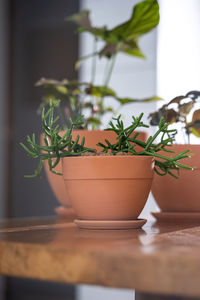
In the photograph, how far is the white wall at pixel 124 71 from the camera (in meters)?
2.55

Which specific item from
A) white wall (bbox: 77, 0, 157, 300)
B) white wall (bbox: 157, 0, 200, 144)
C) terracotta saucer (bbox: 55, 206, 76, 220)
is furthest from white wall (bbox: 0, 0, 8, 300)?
terracotta saucer (bbox: 55, 206, 76, 220)

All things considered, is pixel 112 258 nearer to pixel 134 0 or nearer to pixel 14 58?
pixel 134 0

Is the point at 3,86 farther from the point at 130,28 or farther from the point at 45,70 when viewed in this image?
the point at 130,28

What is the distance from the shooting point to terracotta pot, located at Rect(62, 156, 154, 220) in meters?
0.66

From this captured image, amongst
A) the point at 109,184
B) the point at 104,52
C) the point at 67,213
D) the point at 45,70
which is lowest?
the point at 67,213

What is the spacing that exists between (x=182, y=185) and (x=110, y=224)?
0.72 feet

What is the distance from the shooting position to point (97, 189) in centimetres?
67

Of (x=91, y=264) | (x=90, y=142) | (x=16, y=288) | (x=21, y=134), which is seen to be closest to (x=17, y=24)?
(x=21, y=134)

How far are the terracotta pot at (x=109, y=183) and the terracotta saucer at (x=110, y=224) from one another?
0.01 meters

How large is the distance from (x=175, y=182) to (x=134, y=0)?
2041mm

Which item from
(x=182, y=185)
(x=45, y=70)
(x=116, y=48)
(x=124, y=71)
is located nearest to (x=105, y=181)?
(x=182, y=185)

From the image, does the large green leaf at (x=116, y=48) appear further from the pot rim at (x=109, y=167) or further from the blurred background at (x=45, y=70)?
the blurred background at (x=45, y=70)

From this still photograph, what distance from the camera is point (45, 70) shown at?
9.84ft

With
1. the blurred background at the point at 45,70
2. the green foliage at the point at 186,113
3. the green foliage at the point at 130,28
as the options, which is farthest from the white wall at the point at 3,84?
the green foliage at the point at 186,113
